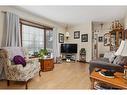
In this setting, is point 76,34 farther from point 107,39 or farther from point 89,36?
point 107,39

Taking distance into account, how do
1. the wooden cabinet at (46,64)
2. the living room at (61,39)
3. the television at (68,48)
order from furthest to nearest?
the television at (68,48) → the wooden cabinet at (46,64) → the living room at (61,39)

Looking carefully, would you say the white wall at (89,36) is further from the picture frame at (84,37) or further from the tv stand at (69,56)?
the tv stand at (69,56)

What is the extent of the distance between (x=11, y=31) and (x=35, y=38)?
1466 millimetres

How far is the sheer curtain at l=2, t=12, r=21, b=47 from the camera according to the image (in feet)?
11.8

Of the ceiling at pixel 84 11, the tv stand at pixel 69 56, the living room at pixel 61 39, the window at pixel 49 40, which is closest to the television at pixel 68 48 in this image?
the living room at pixel 61 39

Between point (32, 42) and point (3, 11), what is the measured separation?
159 centimetres

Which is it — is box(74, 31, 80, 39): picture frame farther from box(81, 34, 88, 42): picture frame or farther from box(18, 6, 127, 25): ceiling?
box(18, 6, 127, 25): ceiling

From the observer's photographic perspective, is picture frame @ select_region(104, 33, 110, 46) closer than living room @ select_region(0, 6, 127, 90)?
No

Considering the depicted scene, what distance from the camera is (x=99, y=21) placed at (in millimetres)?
5348

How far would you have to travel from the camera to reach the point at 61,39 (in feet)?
22.6

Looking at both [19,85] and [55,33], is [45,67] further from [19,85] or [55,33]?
[55,33]

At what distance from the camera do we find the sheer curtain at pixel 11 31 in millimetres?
3593

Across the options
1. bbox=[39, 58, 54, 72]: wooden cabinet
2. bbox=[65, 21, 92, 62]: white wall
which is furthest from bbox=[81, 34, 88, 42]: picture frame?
bbox=[39, 58, 54, 72]: wooden cabinet
